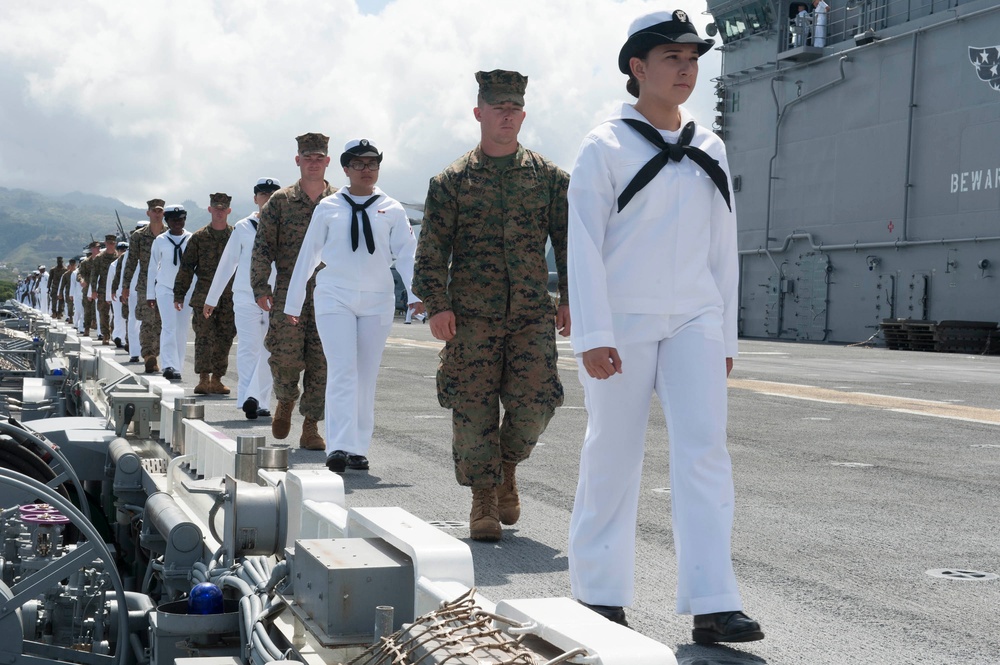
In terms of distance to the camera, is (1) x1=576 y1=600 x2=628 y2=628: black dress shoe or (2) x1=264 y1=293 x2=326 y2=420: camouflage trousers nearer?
(1) x1=576 y1=600 x2=628 y2=628: black dress shoe

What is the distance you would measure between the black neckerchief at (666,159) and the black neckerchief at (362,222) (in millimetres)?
4004

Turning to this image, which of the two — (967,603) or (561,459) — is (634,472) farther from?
(561,459)

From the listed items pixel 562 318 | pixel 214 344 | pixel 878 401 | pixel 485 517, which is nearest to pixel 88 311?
pixel 214 344

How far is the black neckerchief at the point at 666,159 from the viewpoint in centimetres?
366

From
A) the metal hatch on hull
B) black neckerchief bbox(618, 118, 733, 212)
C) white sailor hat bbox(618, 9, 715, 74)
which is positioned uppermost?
the metal hatch on hull

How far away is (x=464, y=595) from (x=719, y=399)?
1500 millimetres

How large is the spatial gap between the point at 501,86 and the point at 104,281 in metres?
21.8

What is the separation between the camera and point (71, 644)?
17.3ft

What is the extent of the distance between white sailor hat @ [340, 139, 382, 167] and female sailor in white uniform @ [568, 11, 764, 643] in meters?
4.03

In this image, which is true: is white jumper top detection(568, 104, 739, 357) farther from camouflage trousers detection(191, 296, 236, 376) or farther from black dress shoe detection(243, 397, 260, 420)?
camouflage trousers detection(191, 296, 236, 376)

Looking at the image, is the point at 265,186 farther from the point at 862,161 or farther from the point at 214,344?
the point at 862,161

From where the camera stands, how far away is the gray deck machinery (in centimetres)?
223

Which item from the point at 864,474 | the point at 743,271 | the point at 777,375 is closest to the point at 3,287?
the point at 743,271

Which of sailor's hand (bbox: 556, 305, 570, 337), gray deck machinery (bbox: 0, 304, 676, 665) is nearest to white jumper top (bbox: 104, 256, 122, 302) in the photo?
gray deck machinery (bbox: 0, 304, 676, 665)
